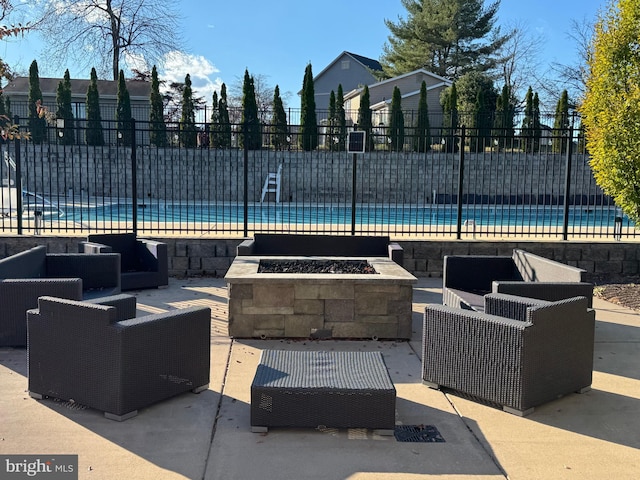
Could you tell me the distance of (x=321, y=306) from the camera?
5.59 metres

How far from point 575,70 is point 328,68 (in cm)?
1659

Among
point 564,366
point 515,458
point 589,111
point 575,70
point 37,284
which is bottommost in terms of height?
point 515,458

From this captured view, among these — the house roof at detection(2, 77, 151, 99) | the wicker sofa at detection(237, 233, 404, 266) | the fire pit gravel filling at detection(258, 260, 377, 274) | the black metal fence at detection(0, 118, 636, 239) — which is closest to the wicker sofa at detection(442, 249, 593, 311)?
the fire pit gravel filling at detection(258, 260, 377, 274)

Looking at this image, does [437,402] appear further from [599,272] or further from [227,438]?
[599,272]

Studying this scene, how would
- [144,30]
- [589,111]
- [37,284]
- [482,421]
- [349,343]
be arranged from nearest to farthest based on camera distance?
1. [482,421]
2. [37,284]
3. [349,343]
4. [589,111]
5. [144,30]

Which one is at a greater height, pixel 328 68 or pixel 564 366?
pixel 328 68

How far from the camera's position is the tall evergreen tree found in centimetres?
3394

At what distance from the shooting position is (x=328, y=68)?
41219mm

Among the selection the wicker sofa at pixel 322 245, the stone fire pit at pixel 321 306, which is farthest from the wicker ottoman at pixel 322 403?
the wicker sofa at pixel 322 245

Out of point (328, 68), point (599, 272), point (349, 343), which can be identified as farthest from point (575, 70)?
point (349, 343)

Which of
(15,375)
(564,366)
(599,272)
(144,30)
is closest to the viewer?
(564,366)

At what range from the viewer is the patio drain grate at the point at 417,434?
11.3 feet

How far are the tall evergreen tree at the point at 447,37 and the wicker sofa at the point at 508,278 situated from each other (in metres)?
30.3

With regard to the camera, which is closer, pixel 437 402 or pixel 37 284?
pixel 437 402
